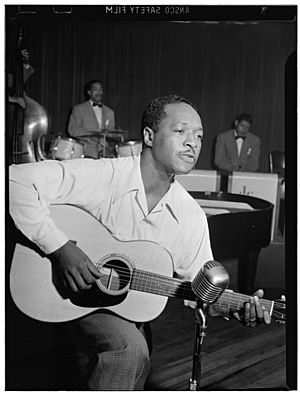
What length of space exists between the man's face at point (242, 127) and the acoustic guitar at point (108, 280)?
0.45 m

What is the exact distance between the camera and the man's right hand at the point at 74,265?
6.73ft

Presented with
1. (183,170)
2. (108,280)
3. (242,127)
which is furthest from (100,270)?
(242,127)

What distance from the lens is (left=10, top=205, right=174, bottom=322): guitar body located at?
2.04 meters

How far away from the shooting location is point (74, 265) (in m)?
2.05

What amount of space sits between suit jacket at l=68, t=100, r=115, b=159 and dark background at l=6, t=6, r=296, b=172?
25 mm

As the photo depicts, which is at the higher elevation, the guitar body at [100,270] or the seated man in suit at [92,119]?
the seated man in suit at [92,119]

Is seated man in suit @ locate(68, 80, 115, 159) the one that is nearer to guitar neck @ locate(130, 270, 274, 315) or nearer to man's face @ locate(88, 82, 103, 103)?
man's face @ locate(88, 82, 103, 103)

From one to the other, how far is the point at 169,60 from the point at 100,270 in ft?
2.33

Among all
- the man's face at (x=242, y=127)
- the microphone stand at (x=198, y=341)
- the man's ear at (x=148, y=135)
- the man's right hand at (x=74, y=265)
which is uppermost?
the man's face at (x=242, y=127)

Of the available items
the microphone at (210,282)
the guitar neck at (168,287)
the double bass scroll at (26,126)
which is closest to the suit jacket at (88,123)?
the double bass scroll at (26,126)

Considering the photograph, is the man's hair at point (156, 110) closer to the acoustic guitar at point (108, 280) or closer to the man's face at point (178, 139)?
the man's face at point (178, 139)

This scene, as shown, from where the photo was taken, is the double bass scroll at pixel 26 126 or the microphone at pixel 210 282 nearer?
the microphone at pixel 210 282

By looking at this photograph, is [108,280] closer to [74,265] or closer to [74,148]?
[74,265]

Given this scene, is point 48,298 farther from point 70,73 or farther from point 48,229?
point 70,73
